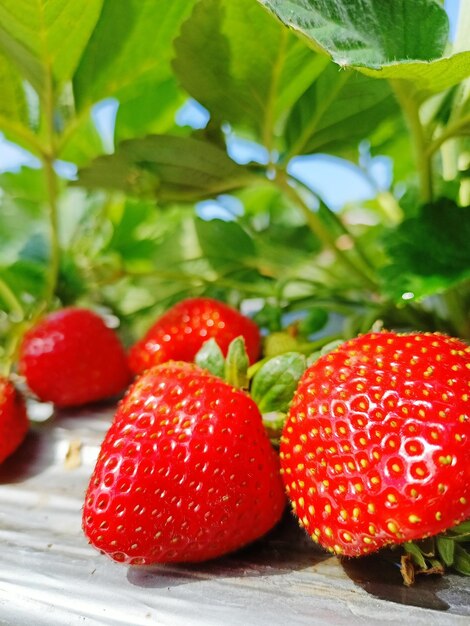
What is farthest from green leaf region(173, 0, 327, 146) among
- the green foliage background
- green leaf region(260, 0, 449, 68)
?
green leaf region(260, 0, 449, 68)

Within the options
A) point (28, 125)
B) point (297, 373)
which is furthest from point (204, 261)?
point (297, 373)

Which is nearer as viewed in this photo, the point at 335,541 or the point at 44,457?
the point at 335,541

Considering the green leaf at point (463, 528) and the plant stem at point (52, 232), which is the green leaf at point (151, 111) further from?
the green leaf at point (463, 528)

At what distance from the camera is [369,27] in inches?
17.4

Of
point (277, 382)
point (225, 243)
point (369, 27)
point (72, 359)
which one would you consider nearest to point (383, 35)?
point (369, 27)

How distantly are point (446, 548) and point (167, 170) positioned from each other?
443 millimetres

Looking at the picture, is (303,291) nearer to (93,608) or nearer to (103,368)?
(103,368)

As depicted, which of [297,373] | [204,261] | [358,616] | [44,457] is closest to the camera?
[358,616]

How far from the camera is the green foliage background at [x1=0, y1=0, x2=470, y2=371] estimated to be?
1.70 ft

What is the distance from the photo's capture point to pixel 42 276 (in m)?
0.80

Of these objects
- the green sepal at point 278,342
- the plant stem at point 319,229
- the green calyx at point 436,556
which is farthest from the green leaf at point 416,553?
the plant stem at point 319,229

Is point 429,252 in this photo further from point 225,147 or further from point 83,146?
point 83,146

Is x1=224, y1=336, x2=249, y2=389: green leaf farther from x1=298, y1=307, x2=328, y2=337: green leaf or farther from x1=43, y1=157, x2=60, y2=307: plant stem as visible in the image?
x1=43, y1=157, x2=60, y2=307: plant stem

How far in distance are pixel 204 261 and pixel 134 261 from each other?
0.47 feet
